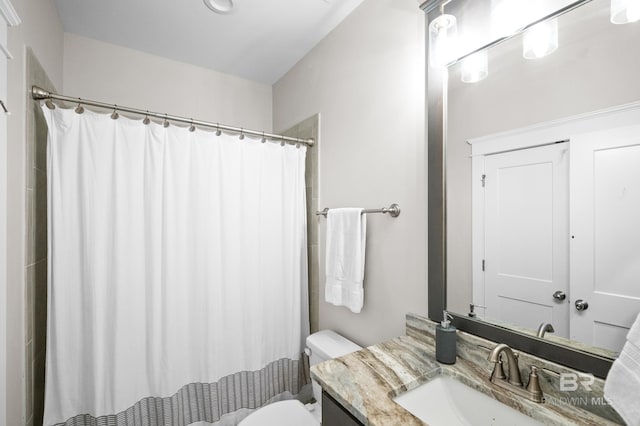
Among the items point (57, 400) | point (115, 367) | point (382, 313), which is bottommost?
point (57, 400)

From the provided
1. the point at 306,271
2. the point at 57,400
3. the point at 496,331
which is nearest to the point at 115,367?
the point at 57,400

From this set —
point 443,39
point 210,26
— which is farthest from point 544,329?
point 210,26

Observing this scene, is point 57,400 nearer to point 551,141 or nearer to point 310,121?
point 310,121

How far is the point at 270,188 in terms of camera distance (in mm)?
1803

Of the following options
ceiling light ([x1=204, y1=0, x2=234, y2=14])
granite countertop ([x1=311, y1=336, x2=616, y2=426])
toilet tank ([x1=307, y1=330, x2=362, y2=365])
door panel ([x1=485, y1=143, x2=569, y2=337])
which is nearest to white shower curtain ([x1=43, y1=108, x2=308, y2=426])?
toilet tank ([x1=307, y1=330, x2=362, y2=365])

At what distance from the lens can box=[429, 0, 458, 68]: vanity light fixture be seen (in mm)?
1053

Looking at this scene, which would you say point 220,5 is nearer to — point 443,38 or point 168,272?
point 443,38

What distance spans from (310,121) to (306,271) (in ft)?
3.44

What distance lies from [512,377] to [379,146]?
3.41 ft

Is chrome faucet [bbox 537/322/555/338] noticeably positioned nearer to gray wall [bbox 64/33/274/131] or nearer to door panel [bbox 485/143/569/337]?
door panel [bbox 485/143/569/337]

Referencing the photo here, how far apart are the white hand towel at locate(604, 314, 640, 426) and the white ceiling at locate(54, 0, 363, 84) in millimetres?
1728

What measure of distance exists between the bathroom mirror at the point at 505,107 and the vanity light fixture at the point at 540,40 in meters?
0.01

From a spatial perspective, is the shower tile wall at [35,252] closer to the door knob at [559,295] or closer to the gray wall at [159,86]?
the gray wall at [159,86]

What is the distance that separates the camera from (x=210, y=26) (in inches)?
65.8
